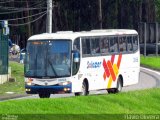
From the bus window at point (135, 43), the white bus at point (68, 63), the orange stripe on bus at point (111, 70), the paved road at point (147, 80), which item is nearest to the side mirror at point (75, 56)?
the white bus at point (68, 63)

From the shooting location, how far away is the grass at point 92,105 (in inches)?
628

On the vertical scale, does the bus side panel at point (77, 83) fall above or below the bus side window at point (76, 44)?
below

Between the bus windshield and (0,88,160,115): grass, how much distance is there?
17.5 feet

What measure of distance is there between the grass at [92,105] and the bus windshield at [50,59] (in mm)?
5346

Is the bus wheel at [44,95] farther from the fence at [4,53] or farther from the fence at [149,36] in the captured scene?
the fence at [149,36]

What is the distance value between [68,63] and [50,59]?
2.38ft

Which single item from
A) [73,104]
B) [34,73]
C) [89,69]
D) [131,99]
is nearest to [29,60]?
[34,73]

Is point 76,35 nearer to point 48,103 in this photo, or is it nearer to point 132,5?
point 48,103

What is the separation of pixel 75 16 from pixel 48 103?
2976 inches

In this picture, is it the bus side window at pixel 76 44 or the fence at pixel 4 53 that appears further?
the fence at pixel 4 53

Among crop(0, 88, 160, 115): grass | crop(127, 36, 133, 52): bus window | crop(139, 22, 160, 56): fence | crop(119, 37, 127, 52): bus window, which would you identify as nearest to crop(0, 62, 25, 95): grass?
crop(119, 37, 127, 52): bus window

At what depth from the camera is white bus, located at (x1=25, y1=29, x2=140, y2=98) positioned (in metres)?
26.4

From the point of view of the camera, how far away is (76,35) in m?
27.2

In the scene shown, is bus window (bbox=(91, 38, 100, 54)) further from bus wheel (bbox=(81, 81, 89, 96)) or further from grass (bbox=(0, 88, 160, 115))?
grass (bbox=(0, 88, 160, 115))
